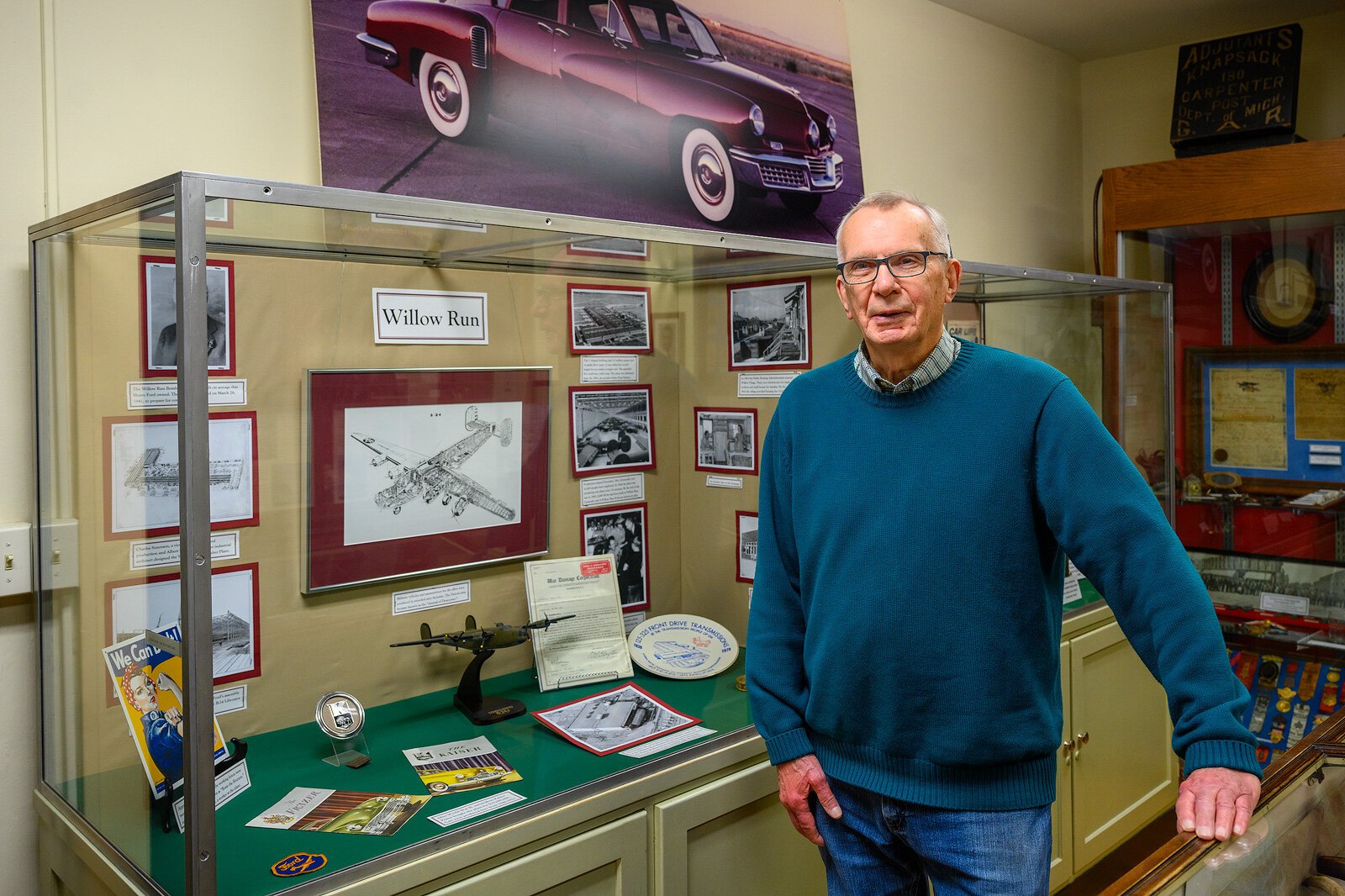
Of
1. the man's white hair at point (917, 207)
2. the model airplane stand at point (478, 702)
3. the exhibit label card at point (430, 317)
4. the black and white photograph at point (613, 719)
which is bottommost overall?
the black and white photograph at point (613, 719)

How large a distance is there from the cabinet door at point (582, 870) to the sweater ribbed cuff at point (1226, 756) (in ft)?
3.02

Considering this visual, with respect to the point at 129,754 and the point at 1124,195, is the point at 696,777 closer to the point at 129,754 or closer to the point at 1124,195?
the point at 129,754

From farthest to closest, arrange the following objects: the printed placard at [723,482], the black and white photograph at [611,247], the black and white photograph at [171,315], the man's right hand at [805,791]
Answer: the printed placard at [723,482]
the black and white photograph at [611,247]
the man's right hand at [805,791]
the black and white photograph at [171,315]

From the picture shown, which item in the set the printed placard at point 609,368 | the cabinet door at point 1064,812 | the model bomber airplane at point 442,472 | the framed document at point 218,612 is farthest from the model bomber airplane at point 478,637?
the cabinet door at point 1064,812

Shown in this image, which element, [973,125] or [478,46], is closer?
[478,46]

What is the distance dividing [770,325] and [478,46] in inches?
35.9

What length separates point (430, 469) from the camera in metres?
1.98

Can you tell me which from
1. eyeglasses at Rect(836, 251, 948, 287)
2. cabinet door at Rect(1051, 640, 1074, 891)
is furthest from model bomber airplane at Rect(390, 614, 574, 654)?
cabinet door at Rect(1051, 640, 1074, 891)

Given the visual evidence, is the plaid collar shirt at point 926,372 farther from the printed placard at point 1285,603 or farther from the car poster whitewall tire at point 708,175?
the printed placard at point 1285,603

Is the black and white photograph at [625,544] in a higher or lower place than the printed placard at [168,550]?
lower

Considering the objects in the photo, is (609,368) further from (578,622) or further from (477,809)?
(477,809)

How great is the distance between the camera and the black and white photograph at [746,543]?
2.36m

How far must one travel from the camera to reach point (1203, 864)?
46.1 inches

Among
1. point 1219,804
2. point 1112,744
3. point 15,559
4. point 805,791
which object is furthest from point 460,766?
point 1112,744
